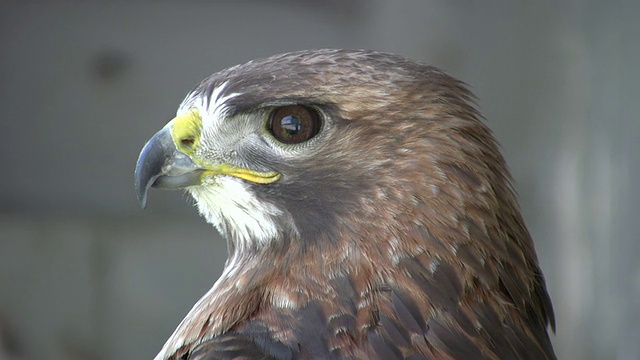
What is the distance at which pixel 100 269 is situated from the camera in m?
6.06

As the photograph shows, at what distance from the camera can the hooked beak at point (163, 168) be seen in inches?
101

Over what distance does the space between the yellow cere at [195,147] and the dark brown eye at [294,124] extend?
0.12 meters

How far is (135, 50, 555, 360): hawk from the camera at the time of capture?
2348mm

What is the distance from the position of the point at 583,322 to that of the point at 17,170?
11.3 ft

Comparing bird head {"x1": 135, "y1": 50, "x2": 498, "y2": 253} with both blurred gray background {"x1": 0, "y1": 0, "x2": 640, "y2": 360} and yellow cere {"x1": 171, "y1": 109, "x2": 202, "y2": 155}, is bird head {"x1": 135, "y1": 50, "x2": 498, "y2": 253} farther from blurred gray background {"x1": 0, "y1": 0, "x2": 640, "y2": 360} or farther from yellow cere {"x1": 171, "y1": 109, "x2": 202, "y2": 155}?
blurred gray background {"x1": 0, "y1": 0, "x2": 640, "y2": 360}

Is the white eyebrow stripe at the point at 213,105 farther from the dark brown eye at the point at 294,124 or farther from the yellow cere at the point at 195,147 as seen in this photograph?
the dark brown eye at the point at 294,124

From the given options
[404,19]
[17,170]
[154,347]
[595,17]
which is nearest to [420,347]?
[595,17]

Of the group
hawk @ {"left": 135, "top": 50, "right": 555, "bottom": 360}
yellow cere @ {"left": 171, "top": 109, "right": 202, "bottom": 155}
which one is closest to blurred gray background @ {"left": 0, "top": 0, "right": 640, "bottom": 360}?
hawk @ {"left": 135, "top": 50, "right": 555, "bottom": 360}

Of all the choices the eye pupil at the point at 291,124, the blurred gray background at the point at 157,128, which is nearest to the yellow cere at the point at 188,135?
the eye pupil at the point at 291,124

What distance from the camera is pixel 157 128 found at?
601cm

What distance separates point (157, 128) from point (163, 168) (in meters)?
3.49

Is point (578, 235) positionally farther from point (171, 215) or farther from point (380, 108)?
point (380, 108)

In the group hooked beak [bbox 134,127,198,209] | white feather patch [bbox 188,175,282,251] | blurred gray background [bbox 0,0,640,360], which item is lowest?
blurred gray background [bbox 0,0,640,360]

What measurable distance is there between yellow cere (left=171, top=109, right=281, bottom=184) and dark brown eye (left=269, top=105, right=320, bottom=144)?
0.38 feet
